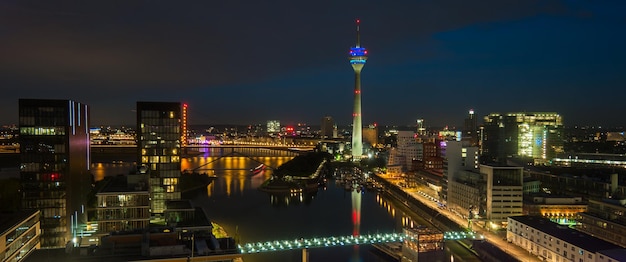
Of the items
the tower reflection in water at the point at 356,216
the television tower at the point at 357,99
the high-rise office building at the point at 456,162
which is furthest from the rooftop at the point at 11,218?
the television tower at the point at 357,99

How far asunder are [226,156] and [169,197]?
66.2 feet

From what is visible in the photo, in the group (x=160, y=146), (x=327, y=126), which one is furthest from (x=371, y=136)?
(x=160, y=146)

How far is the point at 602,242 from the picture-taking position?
19.0 feet

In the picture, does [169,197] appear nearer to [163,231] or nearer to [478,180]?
[163,231]

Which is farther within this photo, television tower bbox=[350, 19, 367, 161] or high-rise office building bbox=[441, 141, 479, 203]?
television tower bbox=[350, 19, 367, 161]

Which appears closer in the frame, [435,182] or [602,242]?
[602,242]

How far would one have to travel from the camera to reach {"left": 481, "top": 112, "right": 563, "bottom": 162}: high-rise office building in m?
20.6

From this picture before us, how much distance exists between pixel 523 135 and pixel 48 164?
19.8m

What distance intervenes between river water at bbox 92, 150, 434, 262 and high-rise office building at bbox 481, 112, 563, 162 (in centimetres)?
1019

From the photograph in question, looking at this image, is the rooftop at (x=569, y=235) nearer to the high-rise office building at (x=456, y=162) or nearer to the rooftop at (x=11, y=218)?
the high-rise office building at (x=456, y=162)

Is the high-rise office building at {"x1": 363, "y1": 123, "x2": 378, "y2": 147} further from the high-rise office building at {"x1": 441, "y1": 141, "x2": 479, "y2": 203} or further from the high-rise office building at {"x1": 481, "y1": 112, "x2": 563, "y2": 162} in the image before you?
the high-rise office building at {"x1": 441, "y1": 141, "x2": 479, "y2": 203}

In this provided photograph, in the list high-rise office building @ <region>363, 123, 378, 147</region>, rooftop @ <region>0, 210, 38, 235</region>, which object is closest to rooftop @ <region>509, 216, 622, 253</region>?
rooftop @ <region>0, 210, 38, 235</region>

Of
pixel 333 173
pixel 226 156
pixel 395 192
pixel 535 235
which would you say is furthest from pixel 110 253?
pixel 226 156

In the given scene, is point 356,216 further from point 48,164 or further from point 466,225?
point 48,164
